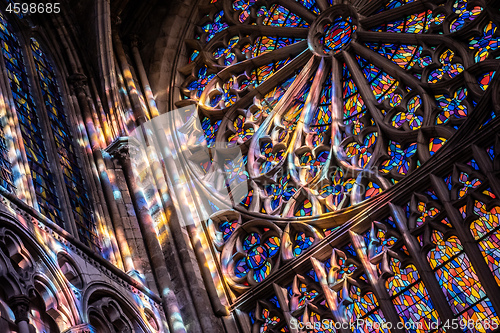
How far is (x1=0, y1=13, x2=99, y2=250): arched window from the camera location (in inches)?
391

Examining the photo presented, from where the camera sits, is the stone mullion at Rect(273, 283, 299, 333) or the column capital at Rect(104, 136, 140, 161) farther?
the column capital at Rect(104, 136, 140, 161)

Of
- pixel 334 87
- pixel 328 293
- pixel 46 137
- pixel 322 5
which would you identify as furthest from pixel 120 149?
pixel 322 5

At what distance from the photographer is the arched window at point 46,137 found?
32.6 ft

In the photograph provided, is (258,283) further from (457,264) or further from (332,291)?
(457,264)

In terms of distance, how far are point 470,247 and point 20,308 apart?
490 cm

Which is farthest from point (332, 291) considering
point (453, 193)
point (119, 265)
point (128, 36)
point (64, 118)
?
point (128, 36)

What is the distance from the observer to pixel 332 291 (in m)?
10.0

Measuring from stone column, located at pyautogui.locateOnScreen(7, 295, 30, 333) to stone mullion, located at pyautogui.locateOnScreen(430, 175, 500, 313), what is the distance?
4797mm

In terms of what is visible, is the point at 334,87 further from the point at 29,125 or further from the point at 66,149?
the point at 29,125

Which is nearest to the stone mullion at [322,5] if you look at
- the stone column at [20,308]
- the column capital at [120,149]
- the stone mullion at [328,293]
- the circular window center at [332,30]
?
the circular window center at [332,30]

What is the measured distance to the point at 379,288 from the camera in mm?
9648

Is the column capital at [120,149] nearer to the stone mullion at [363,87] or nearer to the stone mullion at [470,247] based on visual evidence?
the stone mullion at [363,87]

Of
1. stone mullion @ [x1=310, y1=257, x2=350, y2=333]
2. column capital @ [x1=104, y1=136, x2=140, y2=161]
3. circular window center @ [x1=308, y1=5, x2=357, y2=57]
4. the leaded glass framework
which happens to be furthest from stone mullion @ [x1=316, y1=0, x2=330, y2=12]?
stone mullion @ [x1=310, y1=257, x2=350, y2=333]

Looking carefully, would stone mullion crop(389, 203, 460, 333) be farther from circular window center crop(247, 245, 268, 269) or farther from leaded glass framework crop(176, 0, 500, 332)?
circular window center crop(247, 245, 268, 269)
